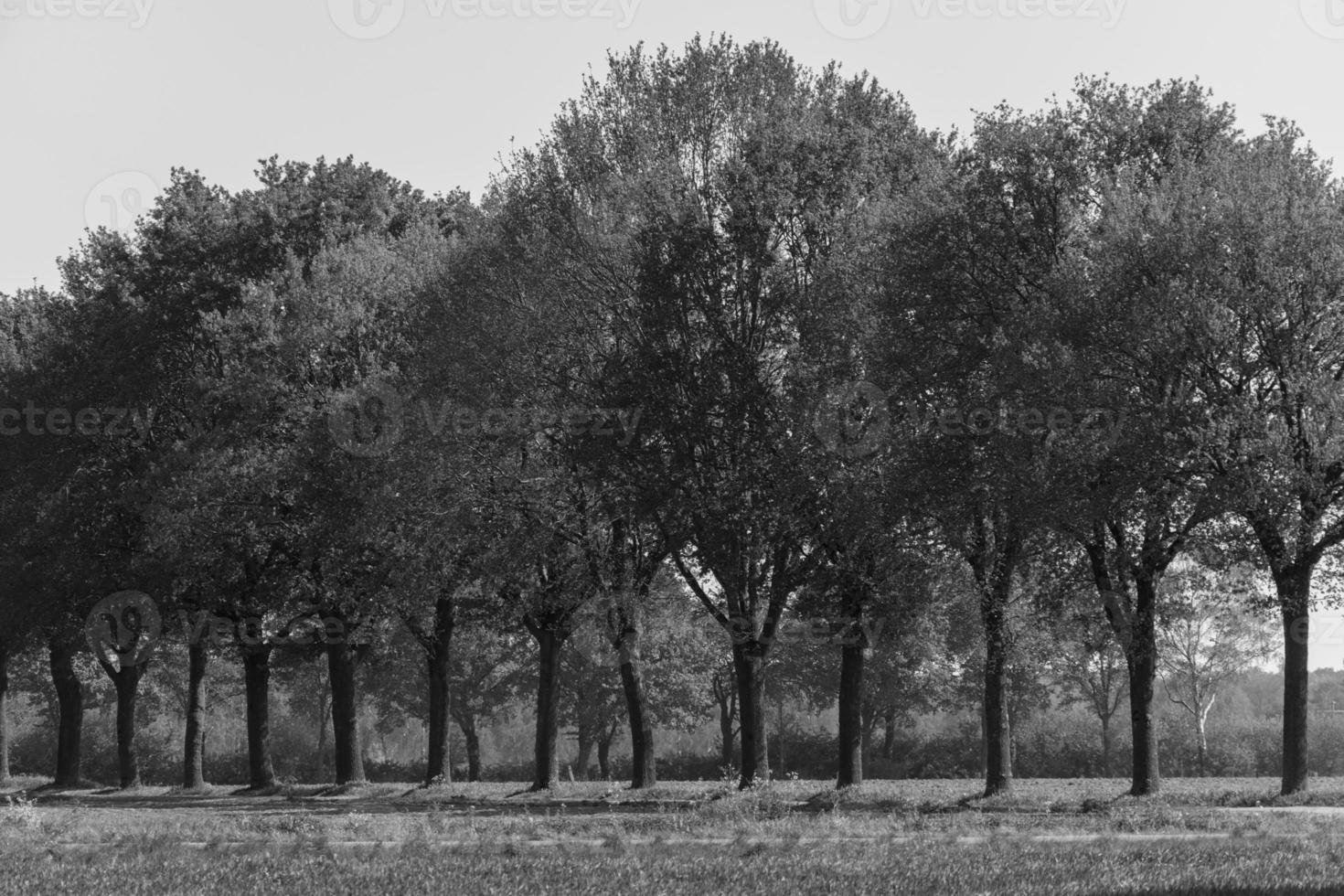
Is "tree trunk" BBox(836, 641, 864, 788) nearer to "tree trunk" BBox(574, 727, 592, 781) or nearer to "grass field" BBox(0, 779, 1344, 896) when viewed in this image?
"grass field" BBox(0, 779, 1344, 896)

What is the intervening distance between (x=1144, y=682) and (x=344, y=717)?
28.4 metres

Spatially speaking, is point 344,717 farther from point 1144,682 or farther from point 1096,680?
point 1096,680

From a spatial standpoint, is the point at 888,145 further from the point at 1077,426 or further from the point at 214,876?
the point at 214,876

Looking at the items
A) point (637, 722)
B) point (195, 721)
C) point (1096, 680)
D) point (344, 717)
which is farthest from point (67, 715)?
point (1096, 680)

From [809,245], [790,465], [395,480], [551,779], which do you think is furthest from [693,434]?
[551,779]

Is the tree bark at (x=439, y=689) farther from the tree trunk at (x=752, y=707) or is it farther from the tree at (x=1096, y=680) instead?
the tree at (x=1096, y=680)

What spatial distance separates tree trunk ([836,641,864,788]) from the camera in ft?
127

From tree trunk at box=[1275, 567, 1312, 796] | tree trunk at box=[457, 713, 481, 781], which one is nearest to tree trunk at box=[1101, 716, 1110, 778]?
tree trunk at box=[457, 713, 481, 781]

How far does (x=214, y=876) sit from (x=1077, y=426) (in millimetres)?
21461

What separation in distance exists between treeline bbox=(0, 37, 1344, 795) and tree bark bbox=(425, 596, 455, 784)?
161mm

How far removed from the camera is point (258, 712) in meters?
→ 53.2

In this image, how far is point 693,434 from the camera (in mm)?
37719

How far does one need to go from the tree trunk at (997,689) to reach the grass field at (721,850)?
383cm

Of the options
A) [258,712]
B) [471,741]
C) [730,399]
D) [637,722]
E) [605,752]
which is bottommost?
[605,752]
